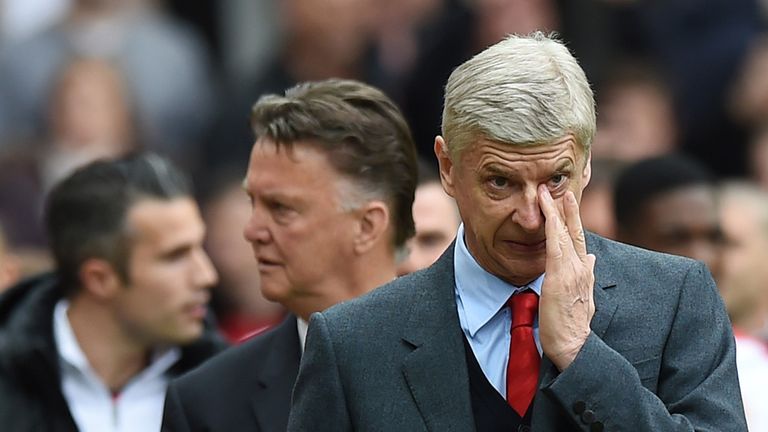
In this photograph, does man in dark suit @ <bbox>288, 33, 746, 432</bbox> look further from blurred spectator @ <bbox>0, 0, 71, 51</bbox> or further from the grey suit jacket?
blurred spectator @ <bbox>0, 0, 71, 51</bbox>

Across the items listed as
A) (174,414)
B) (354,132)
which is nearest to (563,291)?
(354,132)

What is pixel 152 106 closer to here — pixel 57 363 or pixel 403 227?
pixel 57 363

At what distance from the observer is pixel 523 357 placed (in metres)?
4.20

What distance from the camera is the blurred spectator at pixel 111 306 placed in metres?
6.59

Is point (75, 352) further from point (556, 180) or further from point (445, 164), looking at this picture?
point (556, 180)

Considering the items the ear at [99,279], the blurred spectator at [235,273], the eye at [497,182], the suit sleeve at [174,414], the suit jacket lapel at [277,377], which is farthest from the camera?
the blurred spectator at [235,273]

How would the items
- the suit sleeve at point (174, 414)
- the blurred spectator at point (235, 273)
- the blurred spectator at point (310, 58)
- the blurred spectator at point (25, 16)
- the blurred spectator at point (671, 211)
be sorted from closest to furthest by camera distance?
the suit sleeve at point (174, 414) → the blurred spectator at point (671, 211) → the blurred spectator at point (235, 273) → the blurred spectator at point (310, 58) → the blurred spectator at point (25, 16)

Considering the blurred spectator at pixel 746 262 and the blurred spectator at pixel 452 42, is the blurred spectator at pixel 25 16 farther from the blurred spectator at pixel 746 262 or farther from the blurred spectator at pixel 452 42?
the blurred spectator at pixel 746 262

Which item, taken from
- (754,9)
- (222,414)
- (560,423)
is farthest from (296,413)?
(754,9)

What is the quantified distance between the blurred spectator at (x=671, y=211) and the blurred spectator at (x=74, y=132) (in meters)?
4.52

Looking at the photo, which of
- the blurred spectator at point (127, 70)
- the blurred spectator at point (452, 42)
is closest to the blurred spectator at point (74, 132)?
the blurred spectator at point (127, 70)

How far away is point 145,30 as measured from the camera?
11969mm

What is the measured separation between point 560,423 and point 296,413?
64 cm

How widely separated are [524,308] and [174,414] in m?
1.74
